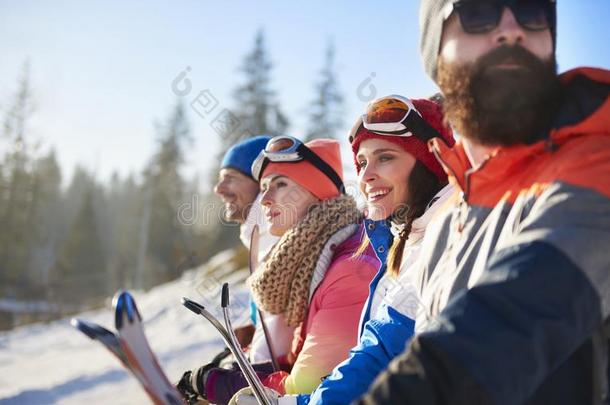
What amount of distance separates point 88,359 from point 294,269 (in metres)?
6.25

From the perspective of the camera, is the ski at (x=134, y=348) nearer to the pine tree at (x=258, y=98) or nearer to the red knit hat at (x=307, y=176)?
the red knit hat at (x=307, y=176)

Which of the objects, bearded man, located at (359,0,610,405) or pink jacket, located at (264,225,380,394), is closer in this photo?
bearded man, located at (359,0,610,405)

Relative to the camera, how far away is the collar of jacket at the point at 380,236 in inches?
110

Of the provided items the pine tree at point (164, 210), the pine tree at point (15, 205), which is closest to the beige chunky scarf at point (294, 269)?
the pine tree at point (164, 210)

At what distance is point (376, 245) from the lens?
9.30 ft

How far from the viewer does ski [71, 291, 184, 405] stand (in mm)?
1227

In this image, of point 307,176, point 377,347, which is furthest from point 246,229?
point 377,347

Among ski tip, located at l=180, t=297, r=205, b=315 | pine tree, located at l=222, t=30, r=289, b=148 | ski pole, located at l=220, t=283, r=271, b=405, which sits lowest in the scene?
ski pole, located at l=220, t=283, r=271, b=405

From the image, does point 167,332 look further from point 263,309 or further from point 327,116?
point 327,116

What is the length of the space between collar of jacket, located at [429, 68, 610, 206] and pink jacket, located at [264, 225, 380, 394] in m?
1.53

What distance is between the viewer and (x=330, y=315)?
287 centimetres

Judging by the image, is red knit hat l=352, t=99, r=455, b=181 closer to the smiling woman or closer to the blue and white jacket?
the smiling woman

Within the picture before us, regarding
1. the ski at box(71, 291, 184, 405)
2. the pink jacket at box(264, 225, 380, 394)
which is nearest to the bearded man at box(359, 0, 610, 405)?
the ski at box(71, 291, 184, 405)

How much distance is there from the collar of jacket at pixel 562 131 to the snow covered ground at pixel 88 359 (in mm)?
3320
